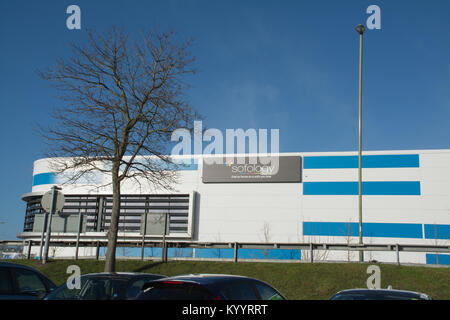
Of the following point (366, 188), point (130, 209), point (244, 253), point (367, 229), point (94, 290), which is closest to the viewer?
point (94, 290)

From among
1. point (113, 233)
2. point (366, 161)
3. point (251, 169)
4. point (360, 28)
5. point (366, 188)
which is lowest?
point (113, 233)

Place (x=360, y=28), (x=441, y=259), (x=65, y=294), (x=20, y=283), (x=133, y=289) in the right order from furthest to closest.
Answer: (x=441, y=259)
(x=360, y=28)
(x=20, y=283)
(x=133, y=289)
(x=65, y=294)

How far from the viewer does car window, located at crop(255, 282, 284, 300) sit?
6588mm

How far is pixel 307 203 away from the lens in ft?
106

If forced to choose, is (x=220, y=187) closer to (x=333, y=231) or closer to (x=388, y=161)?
(x=333, y=231)

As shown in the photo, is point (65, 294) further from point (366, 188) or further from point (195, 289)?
point (366, 188)

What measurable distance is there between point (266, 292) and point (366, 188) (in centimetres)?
2663

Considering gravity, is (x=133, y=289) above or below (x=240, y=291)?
below

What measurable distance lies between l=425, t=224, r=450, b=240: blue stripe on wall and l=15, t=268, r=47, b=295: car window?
2773 centimetres

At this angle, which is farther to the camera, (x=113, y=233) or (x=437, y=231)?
(x=437, y=231)

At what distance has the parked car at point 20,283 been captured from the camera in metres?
8.11

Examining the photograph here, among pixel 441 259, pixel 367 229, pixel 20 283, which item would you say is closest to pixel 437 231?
pixel 441 259

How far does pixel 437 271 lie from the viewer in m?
14.9
